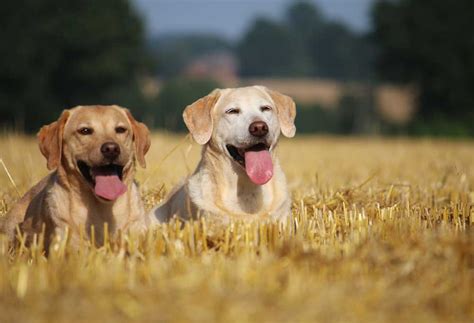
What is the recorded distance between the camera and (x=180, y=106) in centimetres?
4397

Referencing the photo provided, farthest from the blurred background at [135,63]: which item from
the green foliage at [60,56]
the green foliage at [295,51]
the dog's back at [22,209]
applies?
the green foliage at [295,51]

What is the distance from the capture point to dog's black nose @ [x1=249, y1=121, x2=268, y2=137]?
6.15m

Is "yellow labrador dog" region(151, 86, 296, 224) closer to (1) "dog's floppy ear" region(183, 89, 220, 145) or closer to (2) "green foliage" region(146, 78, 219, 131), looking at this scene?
(1) "dog's floppy ear" region(183, 89, 220, 145)

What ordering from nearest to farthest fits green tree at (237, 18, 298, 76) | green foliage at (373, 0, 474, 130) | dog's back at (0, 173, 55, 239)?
1. dog's back at (0, 173, 55, 239)
2. green foliage at (373, 0, 474, 130)
3. green tree at (237, 18, 298, 76)

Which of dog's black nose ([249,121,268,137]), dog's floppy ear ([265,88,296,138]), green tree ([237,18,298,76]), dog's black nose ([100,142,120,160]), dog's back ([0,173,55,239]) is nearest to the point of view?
dog's black nose ([100,142,120,160])

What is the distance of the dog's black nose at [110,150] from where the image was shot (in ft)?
18.3

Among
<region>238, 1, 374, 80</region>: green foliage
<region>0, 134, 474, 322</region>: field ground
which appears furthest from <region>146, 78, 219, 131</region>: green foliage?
<region>238, 1, 374, 80</region>: green foliage

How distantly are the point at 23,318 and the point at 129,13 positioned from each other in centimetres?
4501

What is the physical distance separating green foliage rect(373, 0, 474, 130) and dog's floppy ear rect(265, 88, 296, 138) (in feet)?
116

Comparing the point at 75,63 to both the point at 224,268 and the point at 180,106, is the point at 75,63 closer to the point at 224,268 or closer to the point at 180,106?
the point at 180,106

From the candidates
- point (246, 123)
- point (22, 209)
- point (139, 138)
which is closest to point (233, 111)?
point (246, 123)

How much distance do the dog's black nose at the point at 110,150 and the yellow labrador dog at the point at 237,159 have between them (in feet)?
3.44

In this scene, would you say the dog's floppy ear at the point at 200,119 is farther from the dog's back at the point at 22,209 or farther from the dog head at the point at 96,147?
the dog's back at the point at 22,209

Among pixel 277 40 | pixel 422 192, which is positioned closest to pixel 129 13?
pixel 422 192
